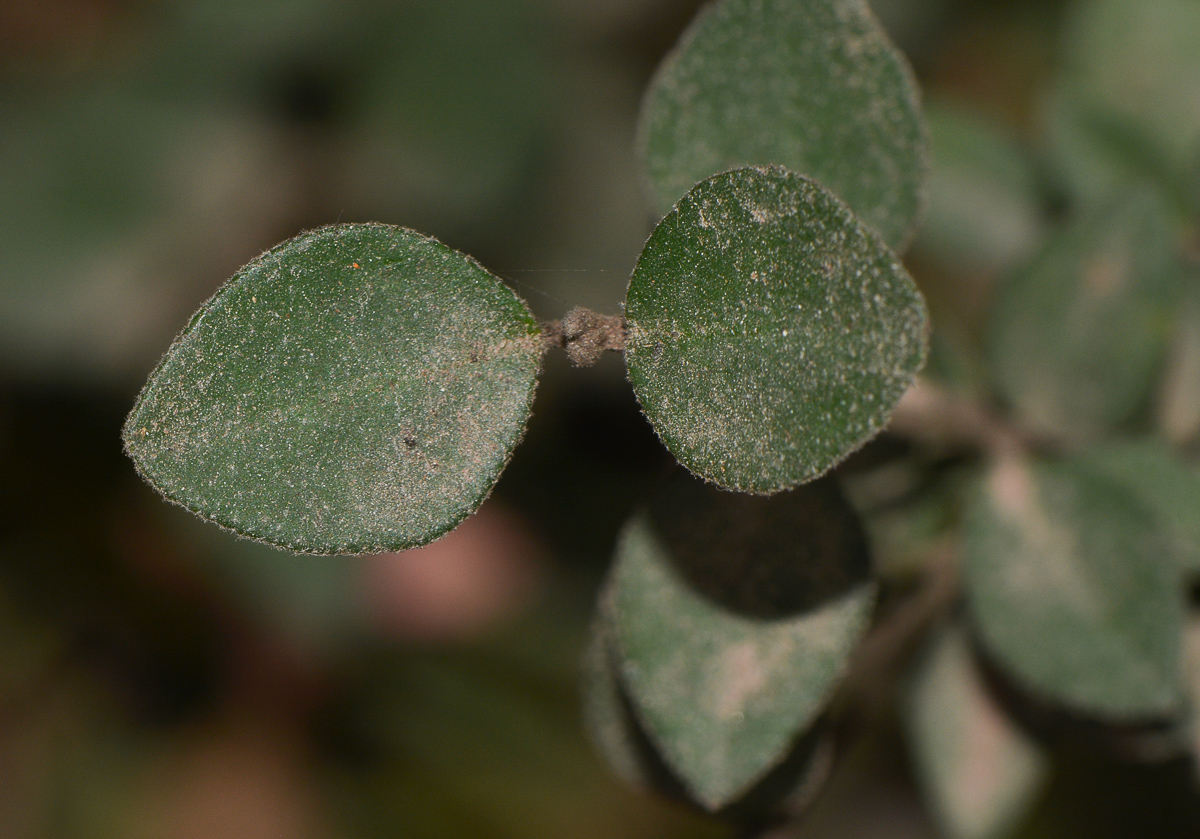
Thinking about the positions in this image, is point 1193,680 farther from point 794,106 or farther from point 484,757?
point 484,757

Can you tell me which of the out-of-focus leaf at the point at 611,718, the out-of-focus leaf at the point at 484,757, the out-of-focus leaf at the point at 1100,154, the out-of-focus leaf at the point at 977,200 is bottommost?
the out-of-focus leaf at the point at 484,757

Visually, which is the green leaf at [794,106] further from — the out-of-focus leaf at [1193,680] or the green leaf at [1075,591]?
the out-of-focus leaf at [1193,680]

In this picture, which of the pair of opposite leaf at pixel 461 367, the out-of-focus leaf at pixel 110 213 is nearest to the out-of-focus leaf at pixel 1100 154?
the pair of opposite leaf at pixel 461 367

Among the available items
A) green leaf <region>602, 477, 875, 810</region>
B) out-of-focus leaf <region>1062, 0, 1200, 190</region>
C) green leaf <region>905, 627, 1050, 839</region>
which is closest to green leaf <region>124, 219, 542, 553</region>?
green leaf <region>602, 477, 875, 810</region>

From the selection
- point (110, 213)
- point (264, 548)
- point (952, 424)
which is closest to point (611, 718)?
point (952, 424)

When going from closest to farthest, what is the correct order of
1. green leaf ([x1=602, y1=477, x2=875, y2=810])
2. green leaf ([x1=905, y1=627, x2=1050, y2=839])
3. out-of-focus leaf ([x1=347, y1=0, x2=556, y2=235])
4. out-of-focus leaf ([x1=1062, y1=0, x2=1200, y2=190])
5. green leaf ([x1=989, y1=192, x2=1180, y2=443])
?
1. green leaf ([x1=602, y1=477, x2=875, y2=810])
2. green leaf ([x1=989, y1=192, x2=1180, y2=443])
3. green leaf ([x1=905, y1=627, x2=1050, y2=839])
4. out-of-focus leaf ([x1=1062, y1=0, x2=1200, y2=190])
5. out-of-focus leaf ([x1=347, y1=0, x2=556, y2=235])

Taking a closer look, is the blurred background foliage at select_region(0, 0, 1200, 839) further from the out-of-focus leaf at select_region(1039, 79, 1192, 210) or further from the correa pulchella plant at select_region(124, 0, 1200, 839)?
the correa pulchella plant at select_region(124, 0, 1200, 839)

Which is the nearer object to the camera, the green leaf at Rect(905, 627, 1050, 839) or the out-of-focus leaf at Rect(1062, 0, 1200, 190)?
the green leaf at Rect(905, 627, 1050, 839)
